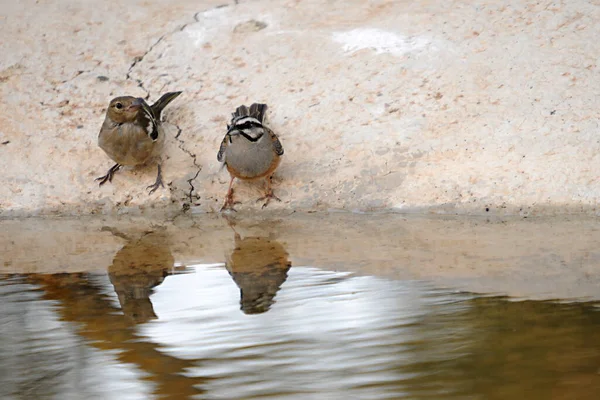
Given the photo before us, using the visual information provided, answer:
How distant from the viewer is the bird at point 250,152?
19.3 feet

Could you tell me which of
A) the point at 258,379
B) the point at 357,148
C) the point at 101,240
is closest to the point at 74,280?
the point at 101,240

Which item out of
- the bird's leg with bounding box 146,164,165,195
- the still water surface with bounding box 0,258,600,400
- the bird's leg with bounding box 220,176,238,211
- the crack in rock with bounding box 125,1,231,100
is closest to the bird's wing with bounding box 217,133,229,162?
the bird's leg with bounding box 220,176,238,211

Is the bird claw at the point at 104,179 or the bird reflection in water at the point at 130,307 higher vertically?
the bird claw at the point at 104,179

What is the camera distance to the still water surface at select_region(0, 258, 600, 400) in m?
2.79

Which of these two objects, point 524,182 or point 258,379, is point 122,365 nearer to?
point 258,379

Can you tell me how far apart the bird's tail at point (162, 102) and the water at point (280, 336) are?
220 centimetres

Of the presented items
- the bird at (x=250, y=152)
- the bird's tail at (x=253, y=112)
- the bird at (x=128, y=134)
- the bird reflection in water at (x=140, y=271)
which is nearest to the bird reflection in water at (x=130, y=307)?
the bird reflection in water at (x=140, y=271)

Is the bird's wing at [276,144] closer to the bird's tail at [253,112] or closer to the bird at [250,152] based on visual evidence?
the bird at [250,152]

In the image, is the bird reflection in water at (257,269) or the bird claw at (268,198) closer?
the bird reflection in water at (257,269)

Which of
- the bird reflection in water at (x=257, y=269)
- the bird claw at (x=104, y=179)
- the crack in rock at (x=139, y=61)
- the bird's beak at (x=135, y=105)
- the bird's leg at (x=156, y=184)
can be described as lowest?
the bird reflection in water at (x=257, y=269)

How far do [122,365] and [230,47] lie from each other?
4.67 meters

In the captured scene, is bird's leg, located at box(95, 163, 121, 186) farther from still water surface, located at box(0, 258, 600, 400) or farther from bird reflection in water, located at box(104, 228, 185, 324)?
still water surface, located at box(0, 258, 600, 400)

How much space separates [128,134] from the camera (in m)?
6.15

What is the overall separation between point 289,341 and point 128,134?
3.31m
